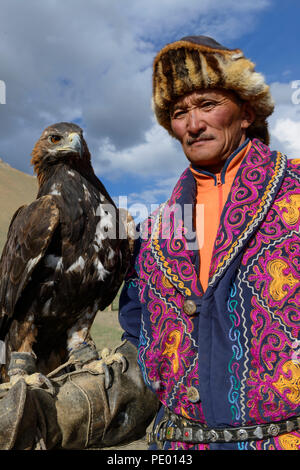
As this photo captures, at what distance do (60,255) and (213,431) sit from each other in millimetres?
1670

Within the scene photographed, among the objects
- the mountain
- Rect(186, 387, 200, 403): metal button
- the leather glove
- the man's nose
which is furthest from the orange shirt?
the mountain

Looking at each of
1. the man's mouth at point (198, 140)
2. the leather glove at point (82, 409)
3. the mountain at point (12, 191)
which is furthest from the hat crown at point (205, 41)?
the mountain at point (12, 191)

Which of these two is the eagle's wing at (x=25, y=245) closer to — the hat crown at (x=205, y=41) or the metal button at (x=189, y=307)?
the metal button at (x=189, y=307)

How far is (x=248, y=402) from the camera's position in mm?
1562

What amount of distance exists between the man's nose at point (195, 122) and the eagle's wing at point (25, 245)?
1.27 meters

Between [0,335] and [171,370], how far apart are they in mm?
1935

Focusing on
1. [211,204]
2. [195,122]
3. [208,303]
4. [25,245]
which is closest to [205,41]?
[195,122]

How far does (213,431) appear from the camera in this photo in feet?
5.36

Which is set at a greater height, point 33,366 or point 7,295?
point 7,295

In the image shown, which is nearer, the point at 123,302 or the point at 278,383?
the point at 278,383

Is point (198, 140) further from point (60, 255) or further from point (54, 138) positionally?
point (54, 138)

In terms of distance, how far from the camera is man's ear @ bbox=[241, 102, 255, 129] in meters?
2.03

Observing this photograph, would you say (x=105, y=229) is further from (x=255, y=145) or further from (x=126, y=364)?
(x=255, y=145)
